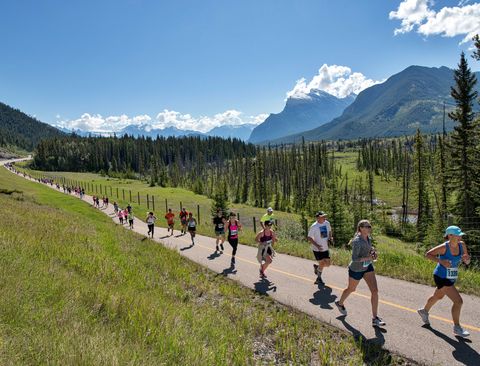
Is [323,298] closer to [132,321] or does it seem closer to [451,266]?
[451,266]

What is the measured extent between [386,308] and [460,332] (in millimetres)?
1784

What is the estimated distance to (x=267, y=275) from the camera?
38.9ft

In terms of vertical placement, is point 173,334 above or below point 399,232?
above

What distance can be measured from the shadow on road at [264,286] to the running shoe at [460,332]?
4.77 metres

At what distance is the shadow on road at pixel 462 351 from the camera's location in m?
5.68

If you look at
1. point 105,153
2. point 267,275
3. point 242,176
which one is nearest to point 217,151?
point 105,153

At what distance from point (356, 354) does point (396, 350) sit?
2.53ft

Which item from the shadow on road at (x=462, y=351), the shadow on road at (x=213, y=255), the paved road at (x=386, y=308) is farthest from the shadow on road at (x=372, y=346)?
the shadow on road at (x=213, y=255)

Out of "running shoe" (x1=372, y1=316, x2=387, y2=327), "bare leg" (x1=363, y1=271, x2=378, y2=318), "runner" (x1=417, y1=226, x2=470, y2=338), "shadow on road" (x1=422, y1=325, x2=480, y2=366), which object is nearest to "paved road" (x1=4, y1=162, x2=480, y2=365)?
"shadow on road" (x1=422, y1=325, x2=480, y2=366)

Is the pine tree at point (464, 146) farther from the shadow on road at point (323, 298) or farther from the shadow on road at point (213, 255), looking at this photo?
the shadow on road at point (323, 298)

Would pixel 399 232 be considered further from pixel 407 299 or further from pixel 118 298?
pixel 118 298

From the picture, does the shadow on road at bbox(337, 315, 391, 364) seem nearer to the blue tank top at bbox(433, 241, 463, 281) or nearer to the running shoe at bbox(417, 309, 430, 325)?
the running shoe at bbox(417, 309, 430, 325)

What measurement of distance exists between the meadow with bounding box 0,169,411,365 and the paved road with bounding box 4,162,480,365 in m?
0.45

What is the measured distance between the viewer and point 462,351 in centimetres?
595
